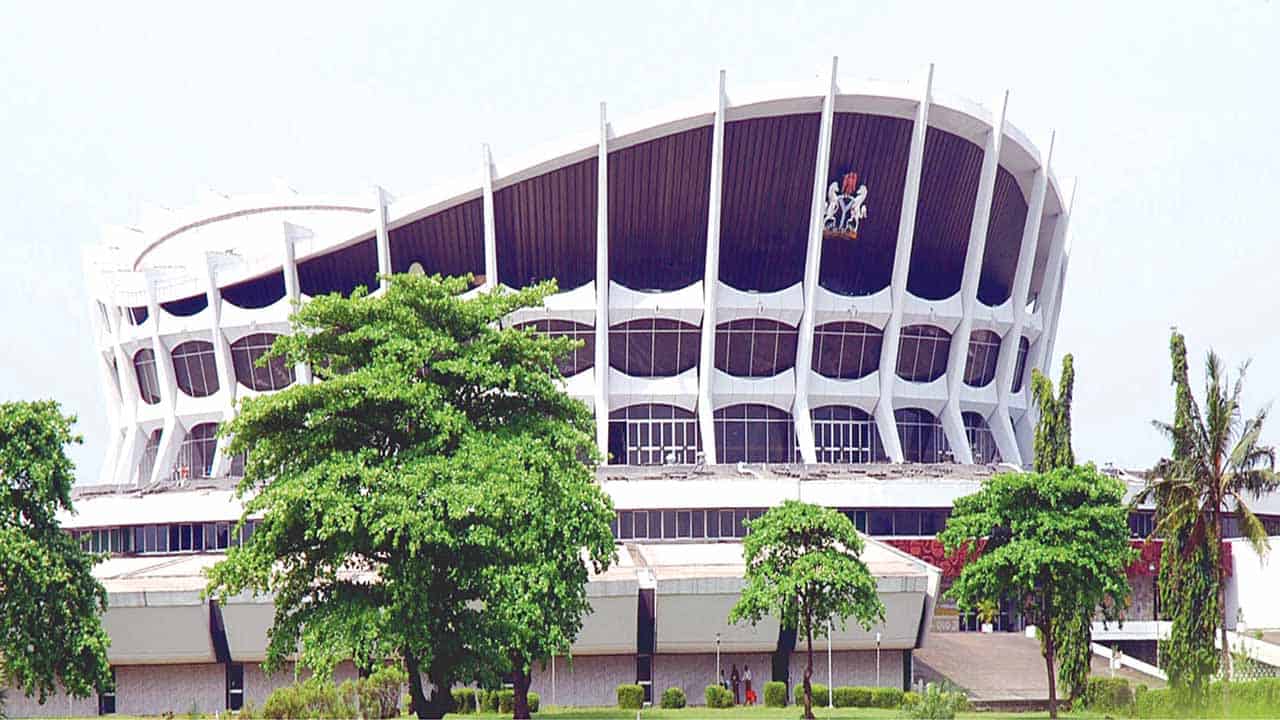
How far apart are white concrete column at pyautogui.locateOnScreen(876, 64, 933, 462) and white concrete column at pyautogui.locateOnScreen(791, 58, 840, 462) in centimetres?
357

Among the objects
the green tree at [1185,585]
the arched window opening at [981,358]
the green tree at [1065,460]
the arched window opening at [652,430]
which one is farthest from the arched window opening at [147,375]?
the green tree at [1185,585]

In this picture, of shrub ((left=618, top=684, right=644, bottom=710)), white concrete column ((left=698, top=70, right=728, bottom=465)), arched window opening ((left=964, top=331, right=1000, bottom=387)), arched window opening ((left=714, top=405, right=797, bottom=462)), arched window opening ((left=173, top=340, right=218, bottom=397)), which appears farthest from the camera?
arched window opening ((left=964, top=331, right=1000, bottom=387))

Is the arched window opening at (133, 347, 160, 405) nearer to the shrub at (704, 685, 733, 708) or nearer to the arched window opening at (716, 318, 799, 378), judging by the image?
the arched window opening at (716, 318, 799, 378)

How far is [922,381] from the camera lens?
77812mm

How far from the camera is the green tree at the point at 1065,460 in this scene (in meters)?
41.5

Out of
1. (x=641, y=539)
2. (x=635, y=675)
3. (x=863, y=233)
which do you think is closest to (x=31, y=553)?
(x=635, y=675)

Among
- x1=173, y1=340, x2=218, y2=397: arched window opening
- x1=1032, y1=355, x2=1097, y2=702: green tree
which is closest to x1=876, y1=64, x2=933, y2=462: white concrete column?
x1=1032, y1=355, x2=1097, y2=702: green tree

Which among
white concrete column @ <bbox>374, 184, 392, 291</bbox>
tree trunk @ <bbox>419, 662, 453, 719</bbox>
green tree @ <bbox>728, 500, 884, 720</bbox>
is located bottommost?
tree trunk @ <bbox>419, 662, 453, 719</bbox>

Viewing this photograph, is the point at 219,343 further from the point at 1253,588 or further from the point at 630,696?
the point at 1253,588

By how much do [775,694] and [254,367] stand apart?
1660 inches

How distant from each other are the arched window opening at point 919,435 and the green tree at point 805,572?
39561 millimetres

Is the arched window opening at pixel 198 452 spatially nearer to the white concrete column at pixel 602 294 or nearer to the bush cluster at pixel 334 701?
the white concrete column at pixel 602 294

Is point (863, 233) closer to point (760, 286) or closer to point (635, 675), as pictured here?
point (760, 286)

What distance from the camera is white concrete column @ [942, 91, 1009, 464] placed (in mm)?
72500
